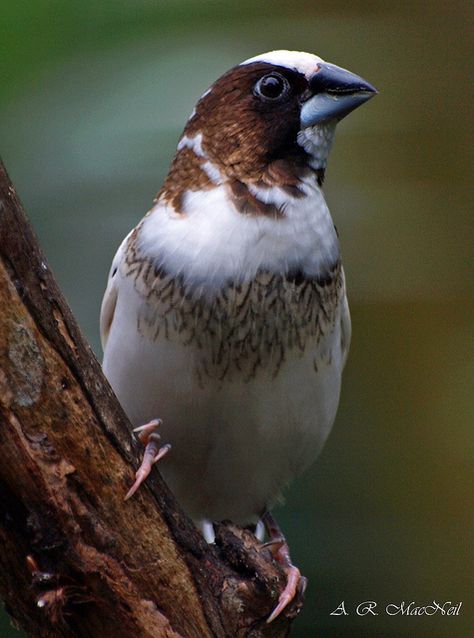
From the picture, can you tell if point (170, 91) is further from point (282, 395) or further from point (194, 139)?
point (282, 395)

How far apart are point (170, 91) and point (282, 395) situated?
5.23 feet

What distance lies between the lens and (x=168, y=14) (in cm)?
385

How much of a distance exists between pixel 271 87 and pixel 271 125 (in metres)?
0.11

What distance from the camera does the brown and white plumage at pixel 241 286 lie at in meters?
2.52

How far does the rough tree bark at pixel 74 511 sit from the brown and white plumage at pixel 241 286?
416mm

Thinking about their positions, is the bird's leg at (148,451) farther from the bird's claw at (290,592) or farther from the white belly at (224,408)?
the bird's claw at (290,592)

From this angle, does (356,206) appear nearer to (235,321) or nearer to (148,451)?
(235,321)

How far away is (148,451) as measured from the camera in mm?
2254

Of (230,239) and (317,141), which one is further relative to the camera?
(317,141)

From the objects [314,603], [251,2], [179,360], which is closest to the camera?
[179,360]

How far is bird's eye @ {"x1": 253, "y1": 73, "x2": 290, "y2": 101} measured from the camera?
270 centimetres

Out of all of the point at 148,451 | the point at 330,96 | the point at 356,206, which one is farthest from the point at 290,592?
the point at 356,206

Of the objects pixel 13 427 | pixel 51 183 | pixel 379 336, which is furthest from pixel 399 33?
Result: pixel 13 427
